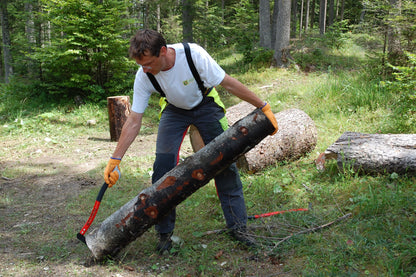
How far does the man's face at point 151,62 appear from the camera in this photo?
257cm

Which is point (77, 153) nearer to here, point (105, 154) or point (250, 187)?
point (105, 154)

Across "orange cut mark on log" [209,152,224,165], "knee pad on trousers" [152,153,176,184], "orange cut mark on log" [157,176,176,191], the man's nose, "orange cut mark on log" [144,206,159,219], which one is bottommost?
"orange cut mark on log" [144,206,159,219]

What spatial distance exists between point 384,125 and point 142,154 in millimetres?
4493

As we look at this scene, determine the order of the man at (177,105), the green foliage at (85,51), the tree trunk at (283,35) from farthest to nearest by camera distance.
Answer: the tree trunk at (283,35) → the green foliage at (85,51) → the man at (177,105)

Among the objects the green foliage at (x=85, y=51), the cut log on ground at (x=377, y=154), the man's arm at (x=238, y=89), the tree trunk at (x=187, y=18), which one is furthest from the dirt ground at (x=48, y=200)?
the tree trunk at (x=187, y=18)

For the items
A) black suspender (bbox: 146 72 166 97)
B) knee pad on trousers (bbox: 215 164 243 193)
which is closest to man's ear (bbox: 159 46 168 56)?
black suspender (bbox: 146 72 166 97)

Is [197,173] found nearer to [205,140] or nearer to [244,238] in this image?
[205,140]

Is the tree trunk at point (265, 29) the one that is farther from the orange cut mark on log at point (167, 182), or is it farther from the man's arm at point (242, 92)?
the orange cut mark on log at point (167, 182)

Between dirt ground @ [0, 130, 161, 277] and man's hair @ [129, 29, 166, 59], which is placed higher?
man's hair @ [129, 29, 166, 59]

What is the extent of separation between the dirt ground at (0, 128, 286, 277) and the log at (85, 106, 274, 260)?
0.92 feet

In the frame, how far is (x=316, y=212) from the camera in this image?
3471 millimetres

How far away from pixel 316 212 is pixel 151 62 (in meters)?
2.37

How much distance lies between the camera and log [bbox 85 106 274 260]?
9.01 feet

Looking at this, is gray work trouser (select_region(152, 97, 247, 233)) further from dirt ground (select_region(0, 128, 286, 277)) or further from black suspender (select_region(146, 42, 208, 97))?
dirt ground (select_region(0, 128, 286, 277))
